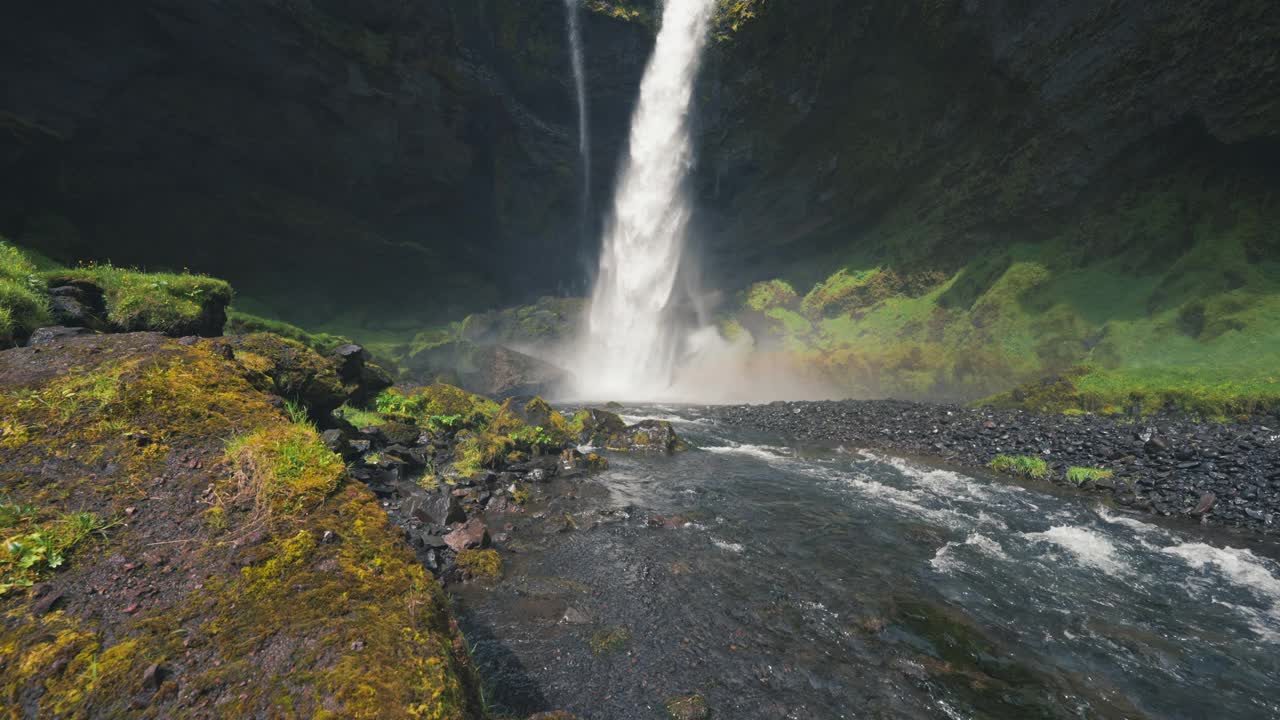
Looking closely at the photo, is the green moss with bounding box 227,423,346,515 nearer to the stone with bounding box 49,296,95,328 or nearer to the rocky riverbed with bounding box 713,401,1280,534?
the stone with bounding box 49,296,95,328

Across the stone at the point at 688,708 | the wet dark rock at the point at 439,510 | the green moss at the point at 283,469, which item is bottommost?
the stone at the point at 688,708

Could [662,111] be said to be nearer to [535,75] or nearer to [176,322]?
[535,75]

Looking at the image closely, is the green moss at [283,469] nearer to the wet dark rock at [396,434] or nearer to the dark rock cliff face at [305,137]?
the wet dark rock at [396,434]

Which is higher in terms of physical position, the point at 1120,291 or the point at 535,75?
the point at 535,75

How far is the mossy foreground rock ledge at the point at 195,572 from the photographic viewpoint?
1.59 m

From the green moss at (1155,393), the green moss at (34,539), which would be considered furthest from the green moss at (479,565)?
the green moss at (1155,393)

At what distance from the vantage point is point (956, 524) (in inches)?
336

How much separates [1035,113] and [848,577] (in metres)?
34.6

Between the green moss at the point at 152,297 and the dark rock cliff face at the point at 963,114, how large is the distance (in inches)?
1473

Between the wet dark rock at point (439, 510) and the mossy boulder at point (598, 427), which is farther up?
the mossy boulder at point (598, 427)

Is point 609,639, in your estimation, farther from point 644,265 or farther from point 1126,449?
point 644,265

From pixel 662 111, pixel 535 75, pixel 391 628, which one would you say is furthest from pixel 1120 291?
pixel 535 75

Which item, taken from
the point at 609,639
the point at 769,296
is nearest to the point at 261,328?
the point at 609,639

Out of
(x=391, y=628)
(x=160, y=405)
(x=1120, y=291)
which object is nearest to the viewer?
(x=391, y=628)
